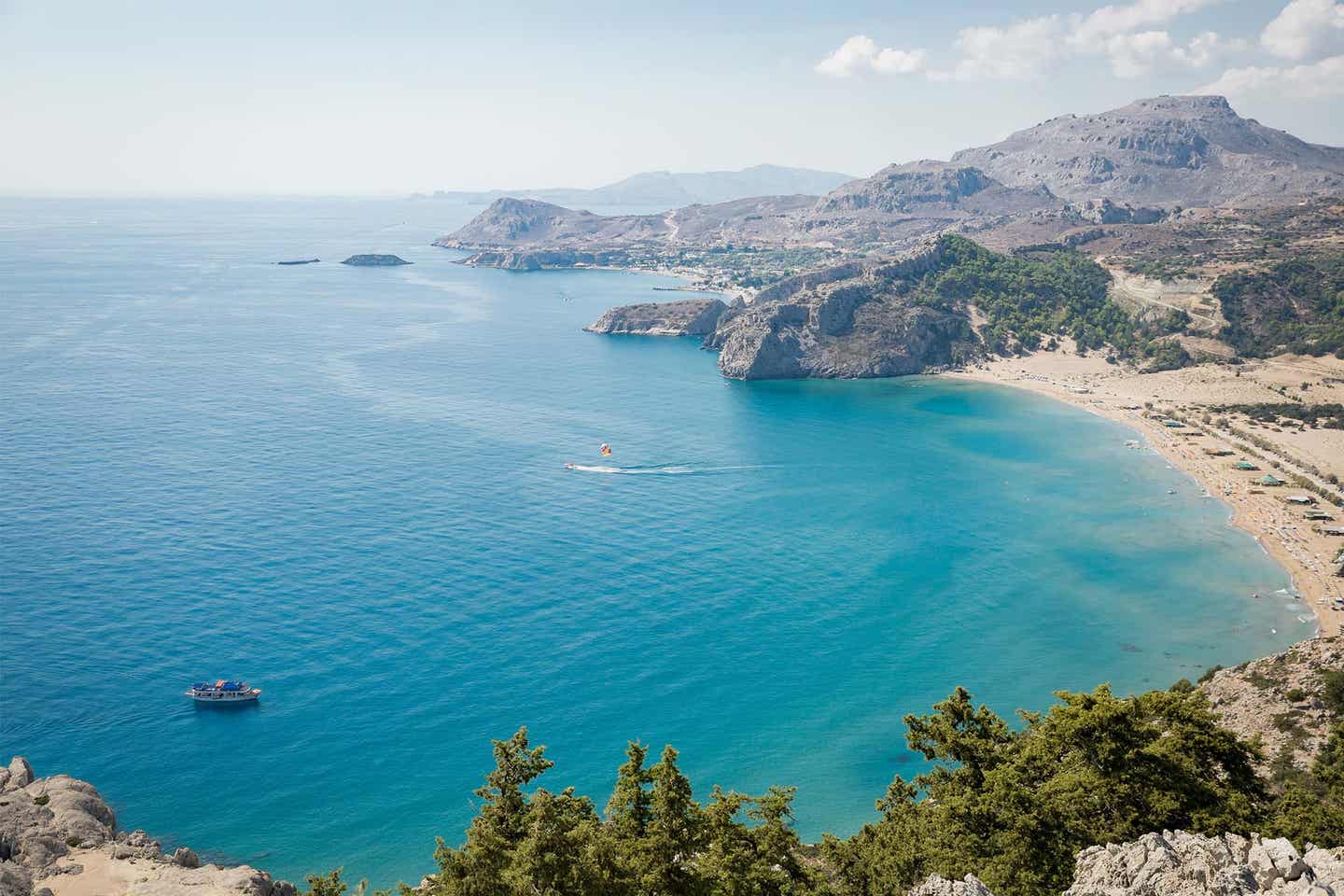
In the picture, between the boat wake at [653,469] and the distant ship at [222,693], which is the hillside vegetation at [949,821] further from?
the boat wake at [653,469]

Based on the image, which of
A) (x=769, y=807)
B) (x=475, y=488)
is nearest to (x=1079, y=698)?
(x=769, y=807)

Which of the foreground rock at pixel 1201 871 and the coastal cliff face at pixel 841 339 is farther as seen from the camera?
the coastal cliff face at pixel 841 339

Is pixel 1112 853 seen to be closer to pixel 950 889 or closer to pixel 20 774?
pixel 950 889

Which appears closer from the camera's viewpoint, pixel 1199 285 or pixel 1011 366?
pixel 1011 366

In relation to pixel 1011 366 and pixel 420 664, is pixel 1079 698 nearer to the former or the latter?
pixel 420 664

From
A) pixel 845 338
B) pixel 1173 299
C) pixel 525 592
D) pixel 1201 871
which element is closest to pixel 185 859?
pixel 525 592

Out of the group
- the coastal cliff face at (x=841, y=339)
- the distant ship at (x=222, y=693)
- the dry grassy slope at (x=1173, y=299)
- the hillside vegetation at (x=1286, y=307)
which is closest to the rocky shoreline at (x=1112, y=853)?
the distant ship at (x=222, y=693)
